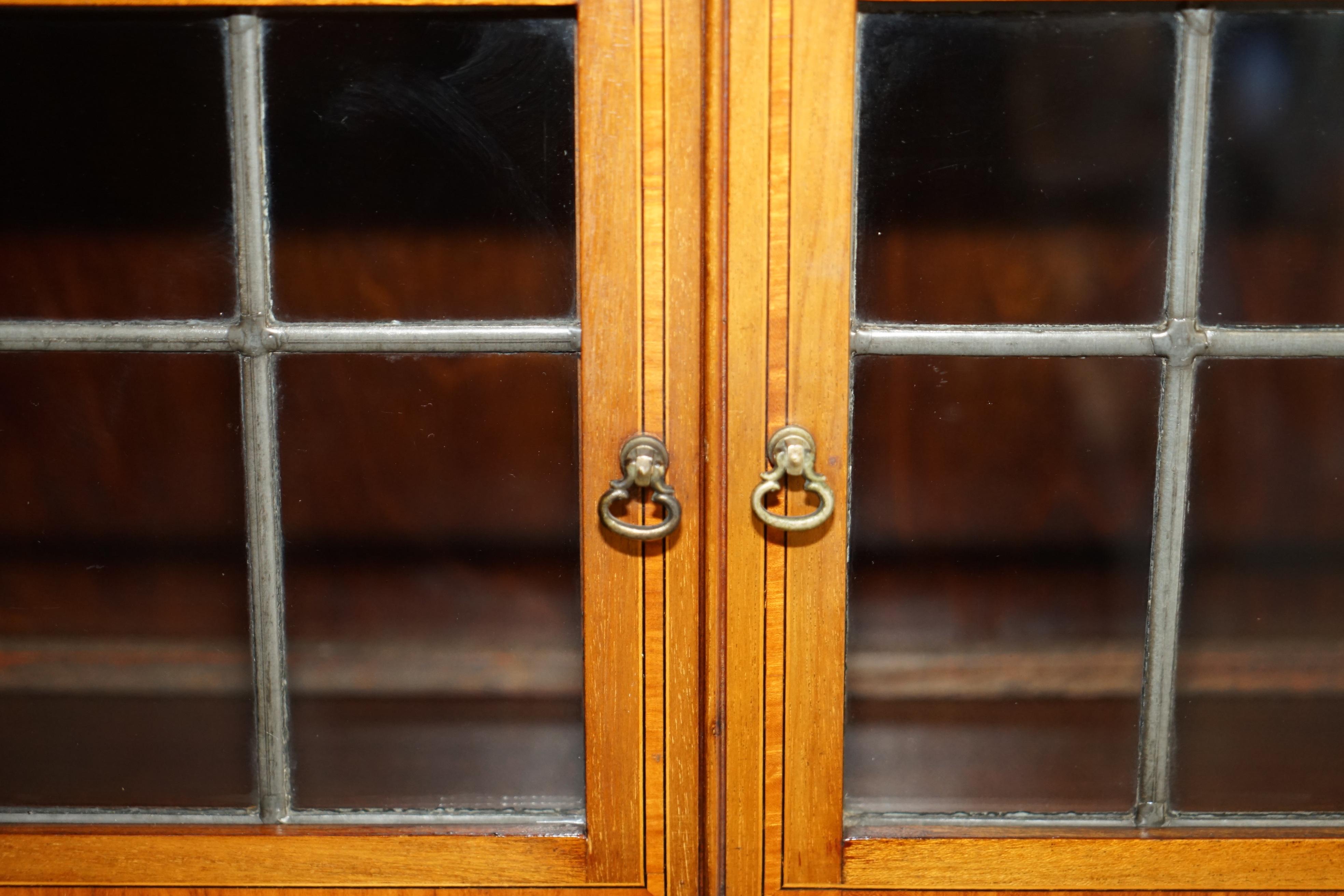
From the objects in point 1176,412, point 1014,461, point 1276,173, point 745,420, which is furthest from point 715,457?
point 1276,173

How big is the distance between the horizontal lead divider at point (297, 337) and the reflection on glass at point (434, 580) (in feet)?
0.04

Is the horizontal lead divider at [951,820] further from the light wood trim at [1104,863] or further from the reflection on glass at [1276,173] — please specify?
the reflection on glass at [1276,173]

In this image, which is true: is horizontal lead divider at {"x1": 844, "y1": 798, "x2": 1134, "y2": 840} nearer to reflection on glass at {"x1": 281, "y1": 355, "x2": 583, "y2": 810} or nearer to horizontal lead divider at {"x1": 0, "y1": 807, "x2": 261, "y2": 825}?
reflection on glass at {"x1": 281, "y1": 355, "x2": 583, "y2": 810}

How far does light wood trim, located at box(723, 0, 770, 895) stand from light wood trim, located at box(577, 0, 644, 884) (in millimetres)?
66

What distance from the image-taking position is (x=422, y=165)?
0.75 m

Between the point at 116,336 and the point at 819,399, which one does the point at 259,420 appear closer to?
the point at 116,336

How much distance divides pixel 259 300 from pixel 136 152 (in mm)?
140

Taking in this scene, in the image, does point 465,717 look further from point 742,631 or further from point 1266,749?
point 1266,749

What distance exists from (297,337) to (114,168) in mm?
184

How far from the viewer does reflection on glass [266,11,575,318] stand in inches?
28.8

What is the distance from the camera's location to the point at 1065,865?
783 mm

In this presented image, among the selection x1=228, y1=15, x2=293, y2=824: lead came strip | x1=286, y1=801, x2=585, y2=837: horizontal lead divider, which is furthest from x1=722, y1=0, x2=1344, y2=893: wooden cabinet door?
x1=228, y1=15, x2=293, y2=824: lead came strip

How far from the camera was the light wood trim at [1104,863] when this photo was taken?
2.56 ft

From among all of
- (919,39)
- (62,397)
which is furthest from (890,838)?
(62,397)
